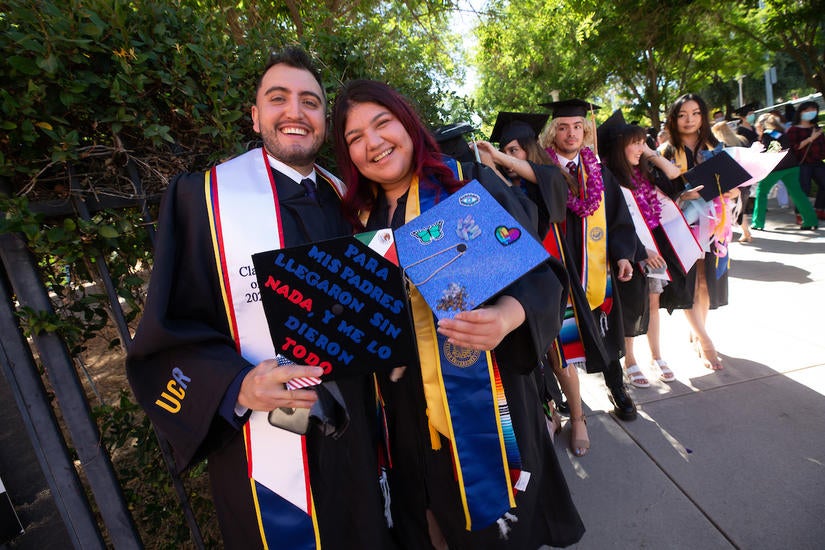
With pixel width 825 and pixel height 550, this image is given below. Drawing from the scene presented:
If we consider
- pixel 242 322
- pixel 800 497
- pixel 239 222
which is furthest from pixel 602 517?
pixel 239 222

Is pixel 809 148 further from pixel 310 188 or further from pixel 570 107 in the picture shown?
pixel 310 188

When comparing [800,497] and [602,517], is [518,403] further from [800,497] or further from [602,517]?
[800,497]

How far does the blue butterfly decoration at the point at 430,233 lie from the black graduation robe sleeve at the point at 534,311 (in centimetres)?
30

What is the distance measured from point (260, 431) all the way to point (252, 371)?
10.9 inches

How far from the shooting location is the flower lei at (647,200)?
2980mm

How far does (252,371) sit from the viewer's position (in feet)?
3.76

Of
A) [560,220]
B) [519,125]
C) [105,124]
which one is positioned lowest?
[560,220]

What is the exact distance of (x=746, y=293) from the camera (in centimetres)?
455

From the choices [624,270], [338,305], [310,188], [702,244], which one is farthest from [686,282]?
[338,305]

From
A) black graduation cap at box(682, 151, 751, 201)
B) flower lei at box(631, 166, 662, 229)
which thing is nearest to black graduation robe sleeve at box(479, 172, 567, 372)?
flower lei at box(631, 166, 662, 229)

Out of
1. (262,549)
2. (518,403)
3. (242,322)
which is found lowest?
(262,549)

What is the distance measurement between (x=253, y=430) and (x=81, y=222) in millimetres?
875

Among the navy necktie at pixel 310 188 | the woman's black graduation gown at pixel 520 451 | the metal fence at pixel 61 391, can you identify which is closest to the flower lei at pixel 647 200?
the woman's black graduation gown at pixel 520 451

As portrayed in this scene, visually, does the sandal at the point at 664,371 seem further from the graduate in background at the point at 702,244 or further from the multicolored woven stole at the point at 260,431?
the multicolored woven stole at the point at 260,431
